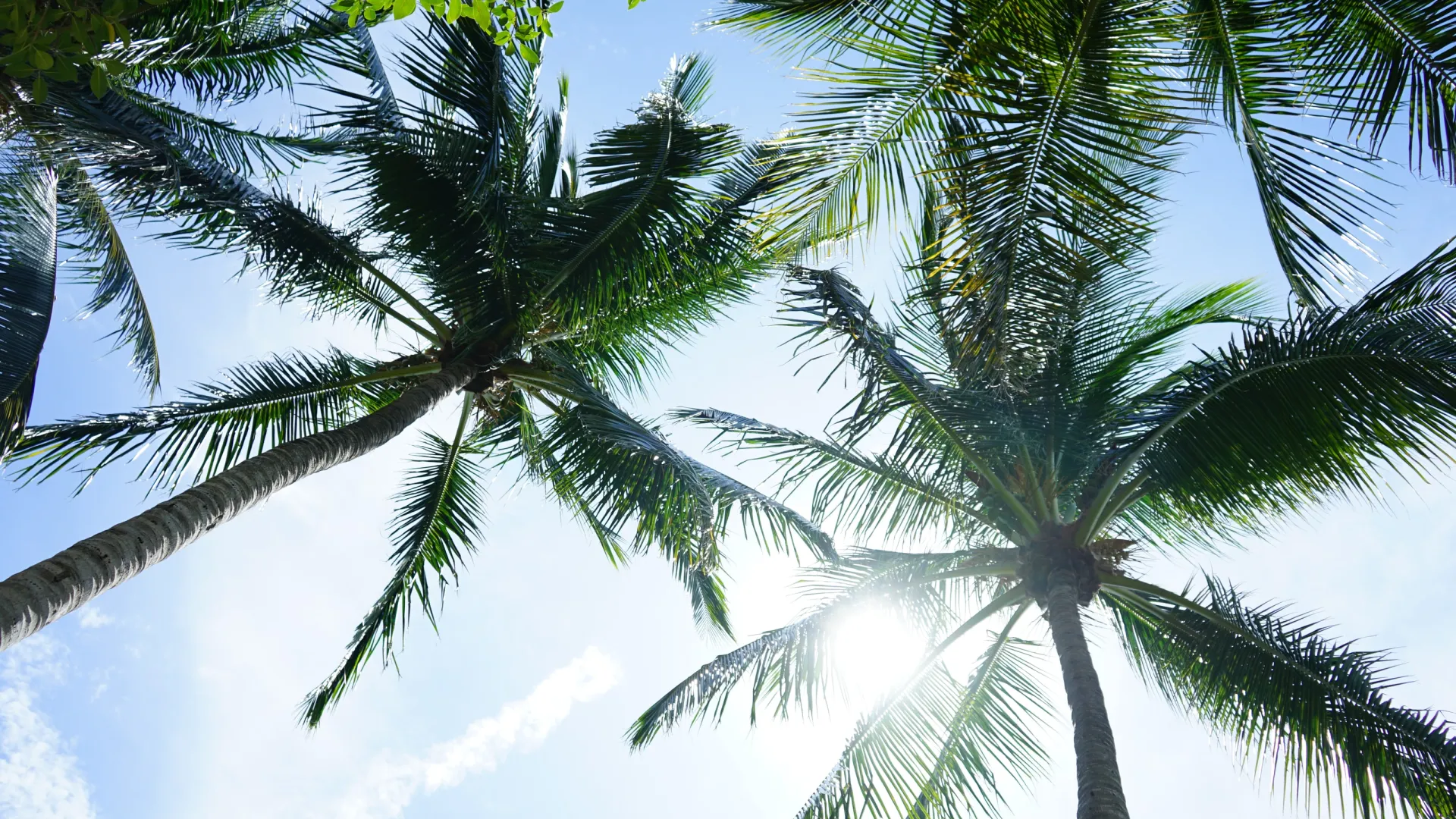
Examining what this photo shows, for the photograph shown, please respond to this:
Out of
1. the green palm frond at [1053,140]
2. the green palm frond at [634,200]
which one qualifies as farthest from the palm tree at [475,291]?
the green palm frond at [1053,140]

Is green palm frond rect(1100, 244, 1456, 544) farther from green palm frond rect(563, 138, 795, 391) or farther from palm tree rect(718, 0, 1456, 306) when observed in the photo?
green palm frond rect(563, 138, 795, 391)

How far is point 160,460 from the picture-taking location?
22.2 ft

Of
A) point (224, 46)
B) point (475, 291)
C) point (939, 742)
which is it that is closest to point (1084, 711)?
point (939, 742)

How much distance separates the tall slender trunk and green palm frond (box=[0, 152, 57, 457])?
147 cm

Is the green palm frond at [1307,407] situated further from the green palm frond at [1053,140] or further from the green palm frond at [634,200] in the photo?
the green palm frond at [634,200]

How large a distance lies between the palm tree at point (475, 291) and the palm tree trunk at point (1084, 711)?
1752 mm

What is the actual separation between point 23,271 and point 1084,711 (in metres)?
6.91

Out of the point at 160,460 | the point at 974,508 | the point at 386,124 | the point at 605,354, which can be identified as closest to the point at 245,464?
the point at 160,460

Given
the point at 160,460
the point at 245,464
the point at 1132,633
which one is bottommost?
the point at 160,460

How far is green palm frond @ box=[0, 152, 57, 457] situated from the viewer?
5.24 m

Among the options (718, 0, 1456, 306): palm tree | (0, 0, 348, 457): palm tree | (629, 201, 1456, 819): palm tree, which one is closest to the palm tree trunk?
(629, 201, 1456, 819): palm tree

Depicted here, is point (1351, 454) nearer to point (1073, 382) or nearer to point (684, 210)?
point (1073, 382)

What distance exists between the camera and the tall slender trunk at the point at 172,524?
3.53 metres

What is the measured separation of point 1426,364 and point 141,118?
7.39 metres
